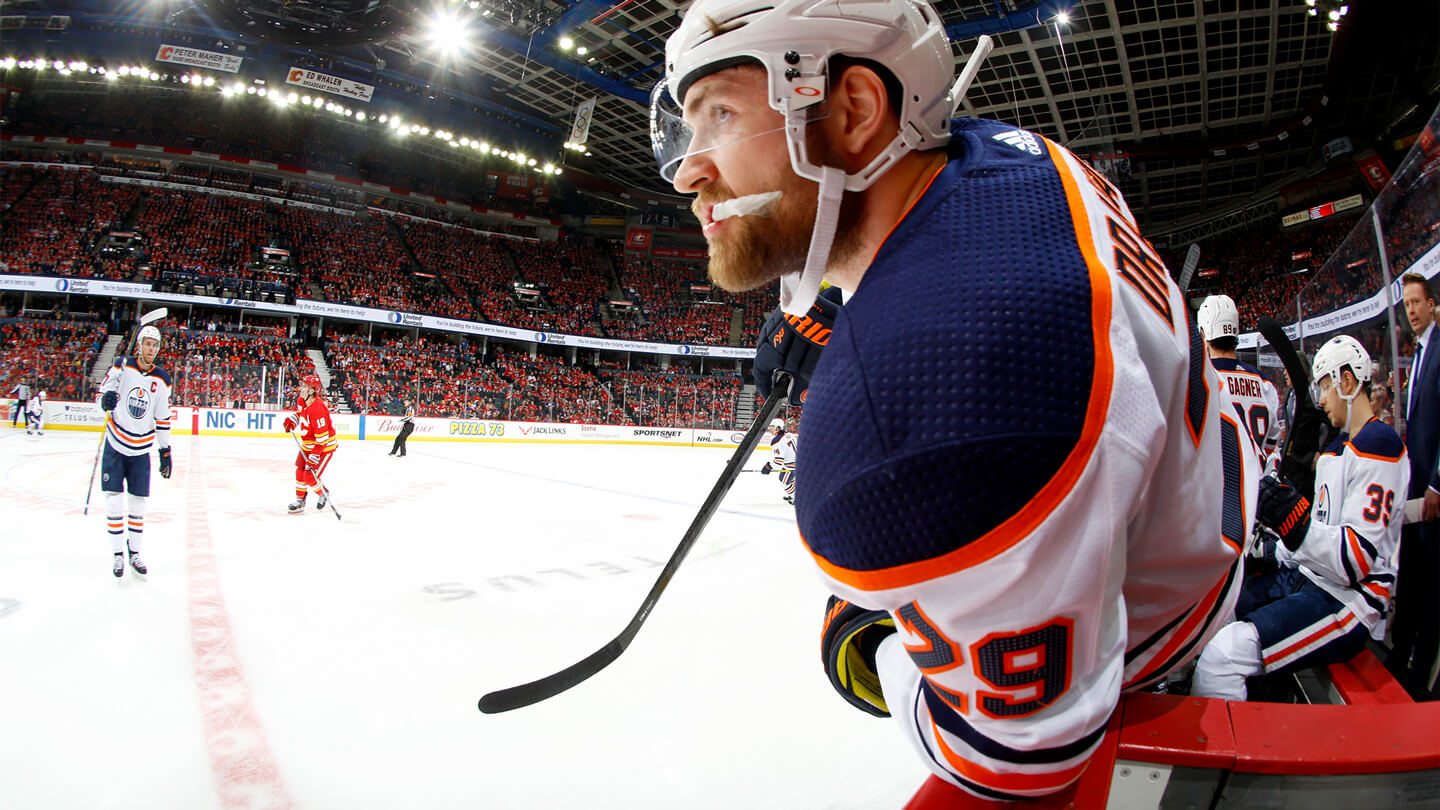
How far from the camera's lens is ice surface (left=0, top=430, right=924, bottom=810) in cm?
206

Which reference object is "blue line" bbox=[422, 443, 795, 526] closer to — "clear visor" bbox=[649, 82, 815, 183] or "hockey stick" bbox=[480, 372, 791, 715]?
"hockey stick" bbox=[480, 372, 791, 715]

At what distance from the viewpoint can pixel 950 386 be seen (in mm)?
525

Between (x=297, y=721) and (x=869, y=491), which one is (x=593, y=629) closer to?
(x=297, y=721)

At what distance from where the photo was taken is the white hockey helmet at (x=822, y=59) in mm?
816

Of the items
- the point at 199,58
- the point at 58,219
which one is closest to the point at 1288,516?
the point at 199,58

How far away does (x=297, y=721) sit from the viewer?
2426 mm

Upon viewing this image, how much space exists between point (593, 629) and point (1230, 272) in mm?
30438

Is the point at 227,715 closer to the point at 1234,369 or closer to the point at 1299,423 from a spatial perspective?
the point at 1234,369

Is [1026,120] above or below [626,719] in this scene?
above

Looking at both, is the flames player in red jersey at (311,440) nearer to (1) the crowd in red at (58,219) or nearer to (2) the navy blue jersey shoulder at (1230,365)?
(2) the navy blue jersey shoulder at (1230,365)

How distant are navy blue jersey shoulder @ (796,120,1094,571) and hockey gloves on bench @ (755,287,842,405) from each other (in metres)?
0.71

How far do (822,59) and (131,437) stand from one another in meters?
5.82

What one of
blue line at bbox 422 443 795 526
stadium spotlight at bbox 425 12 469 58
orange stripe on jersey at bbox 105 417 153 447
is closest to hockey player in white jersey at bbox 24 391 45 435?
blue line at bbox 422 443 795 526

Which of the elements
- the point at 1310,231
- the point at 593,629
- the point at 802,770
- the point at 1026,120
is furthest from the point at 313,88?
the point at 1310,231
